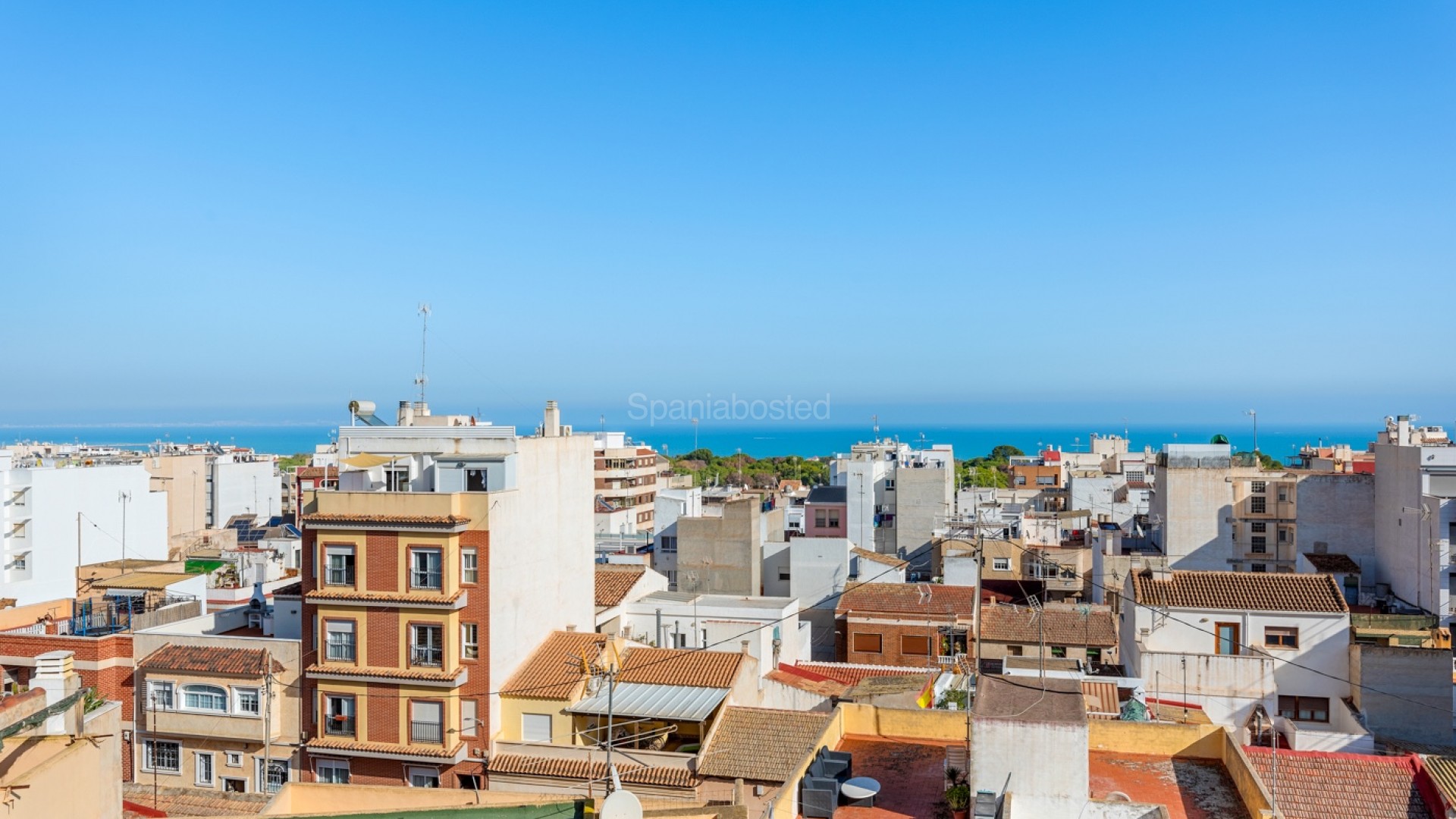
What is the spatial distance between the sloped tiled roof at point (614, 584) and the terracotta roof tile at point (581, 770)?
→ 346 inches

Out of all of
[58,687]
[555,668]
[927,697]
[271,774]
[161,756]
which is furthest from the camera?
[161,756]

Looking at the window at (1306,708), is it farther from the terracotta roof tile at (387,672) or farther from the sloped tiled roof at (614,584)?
the terracotta roof tile at (387,672)

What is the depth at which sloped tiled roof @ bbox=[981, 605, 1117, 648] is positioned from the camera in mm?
38406

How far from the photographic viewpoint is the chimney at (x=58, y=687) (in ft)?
30.8

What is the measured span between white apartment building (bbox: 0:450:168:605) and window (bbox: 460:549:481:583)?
93.5 feet

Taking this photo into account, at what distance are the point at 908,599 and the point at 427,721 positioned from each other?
20790 millimetres

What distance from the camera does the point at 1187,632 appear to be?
30.6m

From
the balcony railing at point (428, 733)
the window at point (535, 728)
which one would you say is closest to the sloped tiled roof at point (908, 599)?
the window at point (535, 728)

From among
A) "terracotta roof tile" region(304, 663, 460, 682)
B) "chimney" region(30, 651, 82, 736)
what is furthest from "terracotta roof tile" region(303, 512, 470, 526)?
"chimney" region(30, 651, 82, 736)

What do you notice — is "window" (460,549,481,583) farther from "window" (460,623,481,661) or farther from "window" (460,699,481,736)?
"window" (460,699,481,736)

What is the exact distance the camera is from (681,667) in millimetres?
25250

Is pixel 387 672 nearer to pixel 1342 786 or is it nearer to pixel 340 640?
pixel 340 640

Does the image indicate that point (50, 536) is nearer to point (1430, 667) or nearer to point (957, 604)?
point (957, 604)

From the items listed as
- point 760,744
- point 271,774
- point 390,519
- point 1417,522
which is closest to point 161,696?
point 271,774
